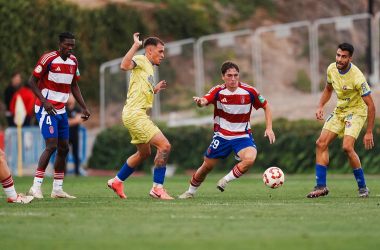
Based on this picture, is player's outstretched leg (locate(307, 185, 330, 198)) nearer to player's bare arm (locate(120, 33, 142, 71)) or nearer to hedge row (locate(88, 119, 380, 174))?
player's bare arm (locate(120, 33, 142, 71))

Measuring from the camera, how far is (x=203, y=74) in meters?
21.9

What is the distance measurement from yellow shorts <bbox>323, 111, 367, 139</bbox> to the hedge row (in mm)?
7184

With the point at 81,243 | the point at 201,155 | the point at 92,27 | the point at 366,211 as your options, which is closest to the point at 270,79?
the point at 201,155

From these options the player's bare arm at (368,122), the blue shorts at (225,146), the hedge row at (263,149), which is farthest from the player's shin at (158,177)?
the hedge row at (263,149)

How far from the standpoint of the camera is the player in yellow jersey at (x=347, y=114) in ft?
32.6

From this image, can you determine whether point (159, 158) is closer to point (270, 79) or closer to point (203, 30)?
point (270, 79)

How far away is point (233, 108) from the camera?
1003 centimetres

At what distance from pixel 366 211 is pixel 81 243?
3.65 m

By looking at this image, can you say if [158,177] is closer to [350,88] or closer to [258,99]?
[258,99]

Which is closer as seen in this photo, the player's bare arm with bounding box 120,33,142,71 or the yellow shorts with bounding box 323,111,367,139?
the player's bare arm with bounding box 120,33,142,71

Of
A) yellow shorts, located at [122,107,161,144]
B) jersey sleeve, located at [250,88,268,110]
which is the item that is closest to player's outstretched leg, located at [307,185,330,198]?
jersey sleeve, located at [250,88,268,110]

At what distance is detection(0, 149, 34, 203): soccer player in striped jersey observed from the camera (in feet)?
28.1

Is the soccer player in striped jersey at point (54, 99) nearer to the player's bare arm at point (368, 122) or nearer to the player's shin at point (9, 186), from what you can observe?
the player's shin at point (9, 186)

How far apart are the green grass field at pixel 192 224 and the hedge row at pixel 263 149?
318 inches
